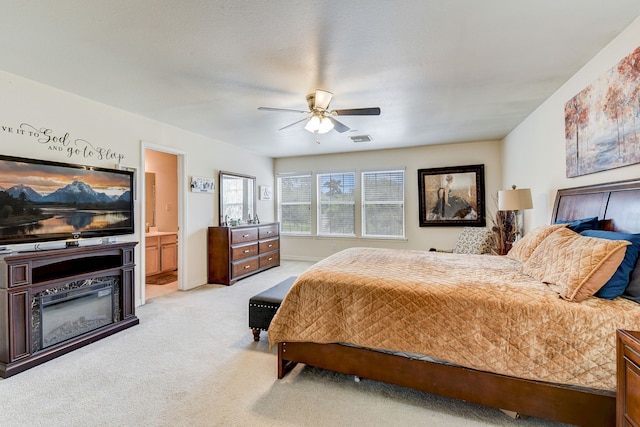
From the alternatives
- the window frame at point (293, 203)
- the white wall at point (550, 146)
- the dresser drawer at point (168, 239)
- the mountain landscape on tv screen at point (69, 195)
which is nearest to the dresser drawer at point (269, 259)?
the window frame at point (293, 203)

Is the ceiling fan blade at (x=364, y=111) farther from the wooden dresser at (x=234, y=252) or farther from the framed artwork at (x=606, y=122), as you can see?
the wooden dresser at (x=234, y=252)

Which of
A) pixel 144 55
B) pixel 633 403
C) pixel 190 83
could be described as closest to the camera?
pixel 633 403

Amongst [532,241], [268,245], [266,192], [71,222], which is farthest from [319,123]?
[266,192]

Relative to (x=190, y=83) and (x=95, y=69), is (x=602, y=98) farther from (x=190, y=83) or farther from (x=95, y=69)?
(x=95, y=69)

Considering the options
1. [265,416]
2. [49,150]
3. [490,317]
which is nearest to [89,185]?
[49,150]

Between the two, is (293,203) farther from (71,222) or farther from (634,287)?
(634,287)

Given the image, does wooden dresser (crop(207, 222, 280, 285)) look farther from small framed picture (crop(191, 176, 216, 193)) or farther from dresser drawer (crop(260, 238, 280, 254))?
small framed picture (crop(191, 176, 216, 193))

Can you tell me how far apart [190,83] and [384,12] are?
1962 millimetres

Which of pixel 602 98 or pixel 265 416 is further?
pixel 602 98

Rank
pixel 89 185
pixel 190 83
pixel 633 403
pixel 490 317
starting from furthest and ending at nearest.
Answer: pixel 89 185 → pixel 190 83 → pixel 490 317 → pixel 633 403

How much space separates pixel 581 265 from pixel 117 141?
462 cm

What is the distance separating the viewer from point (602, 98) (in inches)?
89.7

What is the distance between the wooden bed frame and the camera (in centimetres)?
150

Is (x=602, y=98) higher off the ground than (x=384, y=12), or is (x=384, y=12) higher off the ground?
(x=384, y=12)
